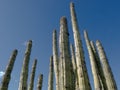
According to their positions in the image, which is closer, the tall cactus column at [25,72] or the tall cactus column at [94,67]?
the tall cactus column at [25,72]

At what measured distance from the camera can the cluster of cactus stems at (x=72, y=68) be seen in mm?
8242

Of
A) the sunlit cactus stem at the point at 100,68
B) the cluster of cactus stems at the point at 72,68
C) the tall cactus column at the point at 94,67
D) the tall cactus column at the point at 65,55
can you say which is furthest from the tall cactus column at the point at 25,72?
the sunlit cactus stem at the point at 100,68

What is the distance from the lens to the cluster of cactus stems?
824 cm

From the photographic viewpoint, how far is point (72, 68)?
8672mm

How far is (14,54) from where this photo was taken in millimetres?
15023

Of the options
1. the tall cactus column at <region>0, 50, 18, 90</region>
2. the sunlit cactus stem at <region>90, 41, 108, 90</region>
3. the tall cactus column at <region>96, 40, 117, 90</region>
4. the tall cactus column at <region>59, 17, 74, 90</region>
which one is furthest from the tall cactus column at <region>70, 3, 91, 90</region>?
the tall cactus column at <region>0, 50, 18, 90</region>

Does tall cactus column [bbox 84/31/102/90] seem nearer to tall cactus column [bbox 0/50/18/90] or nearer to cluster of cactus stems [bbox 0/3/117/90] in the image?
cluster of cactus stems [bbox 0/3/117/90]

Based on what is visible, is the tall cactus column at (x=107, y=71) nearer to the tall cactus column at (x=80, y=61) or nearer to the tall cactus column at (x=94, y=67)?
the tall cactus column at (x=94, y=67)

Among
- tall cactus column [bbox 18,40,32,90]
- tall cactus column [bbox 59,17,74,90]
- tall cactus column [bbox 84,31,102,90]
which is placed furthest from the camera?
tall cactus column [bbox 84,31,102,90]

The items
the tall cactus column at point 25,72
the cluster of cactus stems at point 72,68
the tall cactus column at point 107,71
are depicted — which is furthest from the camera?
the tall cactus column at point 25,72

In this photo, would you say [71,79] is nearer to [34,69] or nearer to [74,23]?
[74,23]

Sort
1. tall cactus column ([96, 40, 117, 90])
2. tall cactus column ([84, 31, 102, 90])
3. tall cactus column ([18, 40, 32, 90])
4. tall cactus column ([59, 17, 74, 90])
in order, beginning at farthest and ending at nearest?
1. tall cactus column ([84, 31, 102, 90])
2. tall cactus column ([18, 40, 32, 90])
3. tall cactus column ([96, 40, 117, 90])
4. tall cactus column ([59, 17, 74, 90])

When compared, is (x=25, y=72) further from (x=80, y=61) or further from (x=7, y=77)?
(x=80, y=61)

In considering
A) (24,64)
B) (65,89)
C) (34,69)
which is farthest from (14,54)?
(65,89)
